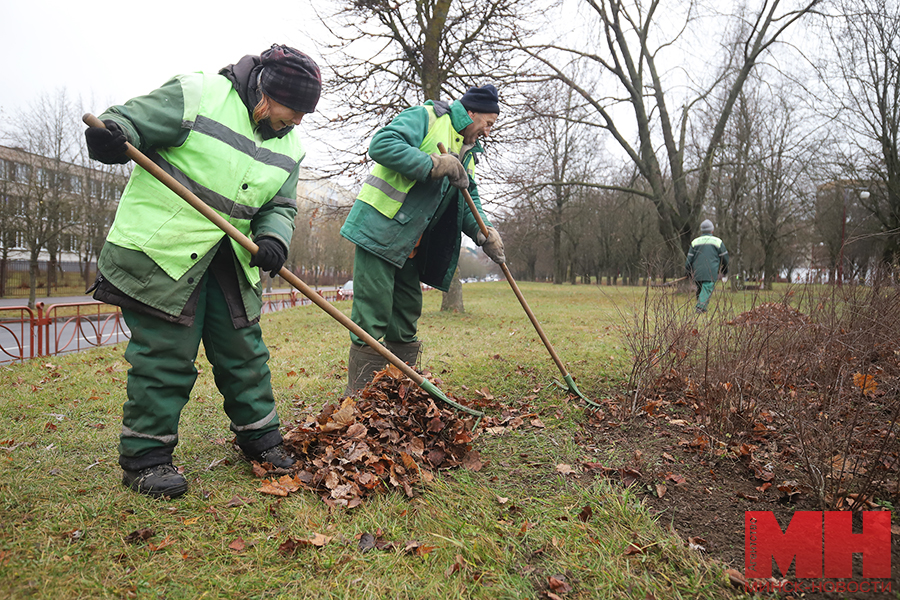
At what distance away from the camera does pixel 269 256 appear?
7.94 ft

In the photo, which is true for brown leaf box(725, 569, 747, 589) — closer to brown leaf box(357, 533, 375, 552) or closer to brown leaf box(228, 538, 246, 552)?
brown leaf box(357, 533, 375, 552)

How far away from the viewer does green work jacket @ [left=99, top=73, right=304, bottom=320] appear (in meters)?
2.23

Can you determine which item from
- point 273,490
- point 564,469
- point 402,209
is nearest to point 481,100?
point 402,209

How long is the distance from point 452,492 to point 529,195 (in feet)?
40.9

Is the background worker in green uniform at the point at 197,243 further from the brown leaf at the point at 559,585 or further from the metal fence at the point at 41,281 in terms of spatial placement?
the metal fence at the point at 41,281

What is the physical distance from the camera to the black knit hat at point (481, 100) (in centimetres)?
353

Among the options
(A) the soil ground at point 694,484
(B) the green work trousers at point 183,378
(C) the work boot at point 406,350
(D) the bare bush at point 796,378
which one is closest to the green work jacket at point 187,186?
(B) the green work trousers at point 183,378

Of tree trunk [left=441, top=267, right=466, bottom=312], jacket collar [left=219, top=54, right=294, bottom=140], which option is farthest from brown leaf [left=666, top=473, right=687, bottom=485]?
tree trunk [left=441, top=267, right=466, bottom=312]

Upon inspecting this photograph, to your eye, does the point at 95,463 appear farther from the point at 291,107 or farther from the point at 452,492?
the point at 291,107

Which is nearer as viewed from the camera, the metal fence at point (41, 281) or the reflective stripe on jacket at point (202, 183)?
the reflective stripe on jacket at point (202, 183)

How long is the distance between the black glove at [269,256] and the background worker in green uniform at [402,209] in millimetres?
827

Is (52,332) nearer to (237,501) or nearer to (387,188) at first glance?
(387,188)

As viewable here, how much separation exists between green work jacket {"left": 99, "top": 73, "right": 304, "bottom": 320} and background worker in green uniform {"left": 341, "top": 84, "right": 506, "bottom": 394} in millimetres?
775

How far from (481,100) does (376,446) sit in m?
2.41
